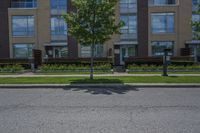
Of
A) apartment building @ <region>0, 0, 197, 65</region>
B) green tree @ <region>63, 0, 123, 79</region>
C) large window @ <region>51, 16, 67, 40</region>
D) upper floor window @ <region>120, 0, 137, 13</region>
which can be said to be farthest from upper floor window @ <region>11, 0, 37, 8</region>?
green tree @ <region>63, 0, 123, 79</region>

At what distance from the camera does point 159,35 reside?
Result: 33.2 metres

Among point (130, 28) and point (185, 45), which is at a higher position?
point (130, 28)

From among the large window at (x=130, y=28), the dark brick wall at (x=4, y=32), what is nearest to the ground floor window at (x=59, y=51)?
the dark brick wall at (x=4, y=32)

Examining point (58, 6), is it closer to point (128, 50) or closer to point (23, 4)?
point (23, 4)

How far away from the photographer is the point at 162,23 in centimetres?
3322

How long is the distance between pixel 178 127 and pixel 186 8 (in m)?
30.7

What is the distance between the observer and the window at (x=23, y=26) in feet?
113

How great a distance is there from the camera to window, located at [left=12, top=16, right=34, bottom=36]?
3434 cm

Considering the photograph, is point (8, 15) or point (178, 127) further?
point (8, 15)

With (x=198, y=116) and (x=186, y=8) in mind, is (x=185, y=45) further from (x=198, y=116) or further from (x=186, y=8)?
(x=198, y=116)

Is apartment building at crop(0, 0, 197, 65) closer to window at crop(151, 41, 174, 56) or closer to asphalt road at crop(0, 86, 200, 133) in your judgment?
window at crop(151, 41, 174, 56)

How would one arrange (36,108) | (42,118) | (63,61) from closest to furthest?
(42,118), (36,108), (63,61)

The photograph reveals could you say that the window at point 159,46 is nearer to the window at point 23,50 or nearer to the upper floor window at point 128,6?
the upper floor window at point 128,6

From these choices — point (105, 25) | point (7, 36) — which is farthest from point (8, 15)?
point (105, 25)
